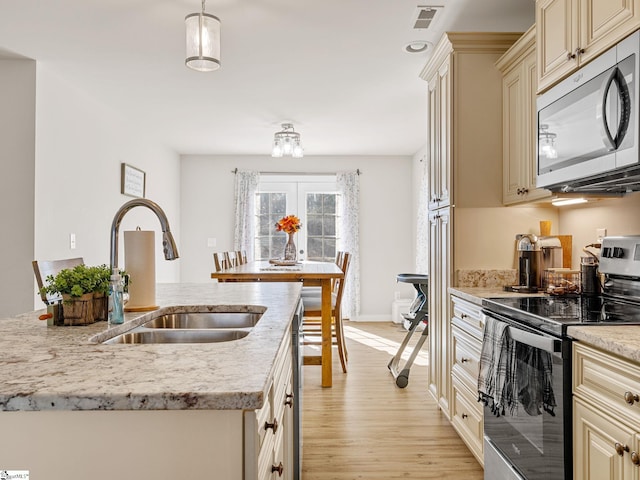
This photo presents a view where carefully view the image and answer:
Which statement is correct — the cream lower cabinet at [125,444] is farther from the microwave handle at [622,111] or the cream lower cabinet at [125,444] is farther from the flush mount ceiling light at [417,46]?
the flush mount ceiling light at [417,46]

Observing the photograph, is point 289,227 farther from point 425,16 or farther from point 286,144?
point 425,16

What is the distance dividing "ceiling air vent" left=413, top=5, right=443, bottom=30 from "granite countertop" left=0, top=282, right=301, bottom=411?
2027 mm

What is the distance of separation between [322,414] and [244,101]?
268 centimetres

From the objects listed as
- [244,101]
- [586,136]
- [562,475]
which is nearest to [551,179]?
[586,136]

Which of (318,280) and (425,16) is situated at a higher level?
(425,16)

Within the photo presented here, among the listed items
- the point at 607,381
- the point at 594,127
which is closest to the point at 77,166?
the point at 594,127

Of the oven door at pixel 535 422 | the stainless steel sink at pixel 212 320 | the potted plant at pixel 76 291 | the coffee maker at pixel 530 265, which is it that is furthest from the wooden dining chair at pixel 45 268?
the coffee maker at pixel 530 265

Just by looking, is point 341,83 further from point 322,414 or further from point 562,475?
point 562,475

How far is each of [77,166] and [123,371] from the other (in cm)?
360

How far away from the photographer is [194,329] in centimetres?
143

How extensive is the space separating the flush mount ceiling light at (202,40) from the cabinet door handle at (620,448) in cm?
207

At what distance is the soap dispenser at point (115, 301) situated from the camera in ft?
4.38

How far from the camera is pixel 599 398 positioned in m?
1.36

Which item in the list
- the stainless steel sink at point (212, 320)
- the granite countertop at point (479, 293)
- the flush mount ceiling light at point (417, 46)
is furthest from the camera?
the flush mount ceiling light at point (417, 46)
